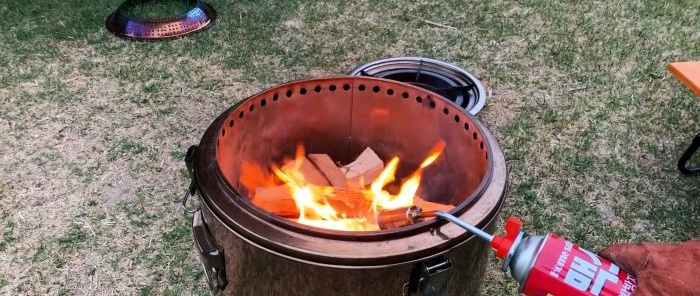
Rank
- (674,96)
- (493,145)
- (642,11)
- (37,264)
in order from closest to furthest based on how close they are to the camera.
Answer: (493,145) < (37,264) < (674,96) < (642,11)

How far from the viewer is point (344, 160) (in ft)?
6.79

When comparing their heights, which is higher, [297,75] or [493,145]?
[493,145]

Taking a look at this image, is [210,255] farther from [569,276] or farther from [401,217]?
[569,276]

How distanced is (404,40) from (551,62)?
39.9 inches

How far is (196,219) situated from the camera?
1.79 meters

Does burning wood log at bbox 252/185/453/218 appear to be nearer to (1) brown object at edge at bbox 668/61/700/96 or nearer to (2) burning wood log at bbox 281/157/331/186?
(2) burning wood log at bbox 281/157/331/186

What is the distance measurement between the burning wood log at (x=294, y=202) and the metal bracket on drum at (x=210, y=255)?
176mm

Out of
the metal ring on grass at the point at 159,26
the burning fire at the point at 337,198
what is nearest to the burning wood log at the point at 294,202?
the burning fire at the point at 337,198

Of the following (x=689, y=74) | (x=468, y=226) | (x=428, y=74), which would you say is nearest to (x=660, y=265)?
(x=468, y=226)

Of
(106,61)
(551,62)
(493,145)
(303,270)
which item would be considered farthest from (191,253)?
(551,62)

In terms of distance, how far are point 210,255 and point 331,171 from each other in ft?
1.69

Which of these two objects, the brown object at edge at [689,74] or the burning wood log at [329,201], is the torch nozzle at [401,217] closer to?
the burning wood log at [329,201]

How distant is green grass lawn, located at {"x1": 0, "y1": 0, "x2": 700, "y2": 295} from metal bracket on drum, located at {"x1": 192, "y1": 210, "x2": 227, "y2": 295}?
0.69m

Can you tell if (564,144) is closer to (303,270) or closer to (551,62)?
(551,62)
